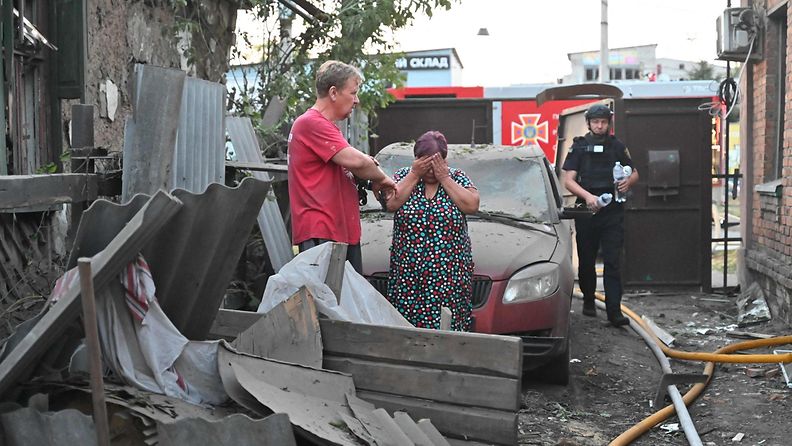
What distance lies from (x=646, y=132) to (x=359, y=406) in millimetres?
8405

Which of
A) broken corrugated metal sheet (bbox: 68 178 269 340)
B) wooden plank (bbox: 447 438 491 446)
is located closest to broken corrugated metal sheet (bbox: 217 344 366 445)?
broken corrugated metal sheet (bbox: 68 178 269 340)

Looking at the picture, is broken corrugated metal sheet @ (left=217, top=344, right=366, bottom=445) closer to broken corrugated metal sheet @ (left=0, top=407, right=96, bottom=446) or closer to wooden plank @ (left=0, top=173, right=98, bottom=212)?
broken corrugated metal sheet @ (left=0, top=407, right=96, bottom=446)

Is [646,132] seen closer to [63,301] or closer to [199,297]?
[199,297]

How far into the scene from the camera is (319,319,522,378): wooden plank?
142 inches

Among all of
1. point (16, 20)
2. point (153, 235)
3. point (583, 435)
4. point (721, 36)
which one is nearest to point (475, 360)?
point (153, 235)

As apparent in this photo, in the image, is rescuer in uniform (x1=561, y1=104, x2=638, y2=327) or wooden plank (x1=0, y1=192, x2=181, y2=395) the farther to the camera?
rescuer in uniform (x1=561, y1=104, x2=638, y2=327)

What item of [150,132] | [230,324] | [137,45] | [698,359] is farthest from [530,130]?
[230,324]

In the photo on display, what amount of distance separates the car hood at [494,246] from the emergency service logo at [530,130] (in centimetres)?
1033

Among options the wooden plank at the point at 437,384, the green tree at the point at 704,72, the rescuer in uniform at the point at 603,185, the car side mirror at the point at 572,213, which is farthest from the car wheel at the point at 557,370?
the green tree at the point at 704,72

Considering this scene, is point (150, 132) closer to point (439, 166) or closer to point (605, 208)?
point (439, 166)

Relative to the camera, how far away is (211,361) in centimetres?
344

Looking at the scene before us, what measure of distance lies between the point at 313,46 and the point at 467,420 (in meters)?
6.59

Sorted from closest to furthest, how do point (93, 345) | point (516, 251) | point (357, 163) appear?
point (93, 345) < point (357, 163) < point (516, 251)

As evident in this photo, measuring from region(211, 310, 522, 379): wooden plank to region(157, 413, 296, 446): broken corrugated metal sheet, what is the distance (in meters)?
0.80
